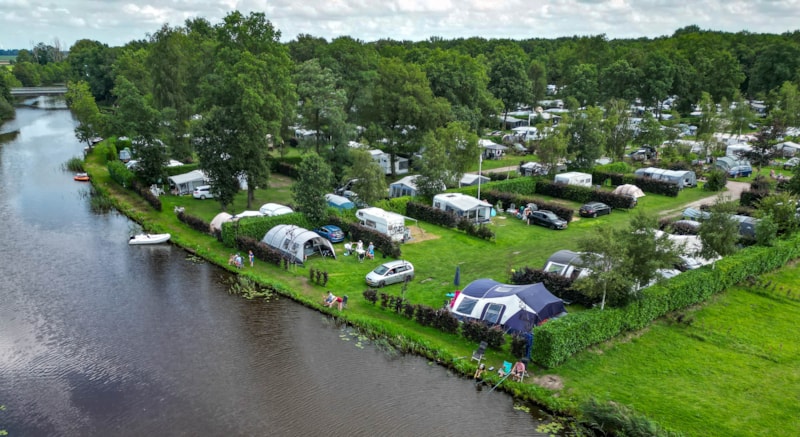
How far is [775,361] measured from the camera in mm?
20375

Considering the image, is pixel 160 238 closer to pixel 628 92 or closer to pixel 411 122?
pixel 411 122

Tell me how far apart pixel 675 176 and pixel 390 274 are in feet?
107

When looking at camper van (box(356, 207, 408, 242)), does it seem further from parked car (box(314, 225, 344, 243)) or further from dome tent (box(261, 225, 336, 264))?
dome tent (box(261, 225, 336, 264))

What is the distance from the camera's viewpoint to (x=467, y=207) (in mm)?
37219

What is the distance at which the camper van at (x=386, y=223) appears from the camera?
33.0m

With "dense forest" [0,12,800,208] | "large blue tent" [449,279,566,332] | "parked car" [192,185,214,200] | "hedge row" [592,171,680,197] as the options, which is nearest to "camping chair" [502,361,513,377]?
"large blue tent" [449,279,566,332]

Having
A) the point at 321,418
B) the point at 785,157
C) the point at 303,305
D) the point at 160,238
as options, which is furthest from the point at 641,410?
the point at 785,157

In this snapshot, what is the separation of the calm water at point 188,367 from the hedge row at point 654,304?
8.80ft

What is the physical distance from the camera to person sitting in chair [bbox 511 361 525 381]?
19.0 meters

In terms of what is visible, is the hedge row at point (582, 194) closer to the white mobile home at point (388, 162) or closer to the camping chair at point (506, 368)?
the white mobile home at point (388, 162)

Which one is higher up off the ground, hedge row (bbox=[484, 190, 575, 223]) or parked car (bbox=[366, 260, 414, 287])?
hedge row (bbox=[484, 190, 575, 223])

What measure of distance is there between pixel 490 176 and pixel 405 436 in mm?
34403

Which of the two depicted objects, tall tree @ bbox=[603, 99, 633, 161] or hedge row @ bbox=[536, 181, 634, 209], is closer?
hedge row @ bbox=[536, 181, 634, 209]

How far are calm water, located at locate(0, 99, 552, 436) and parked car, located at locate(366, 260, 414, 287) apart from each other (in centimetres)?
369
